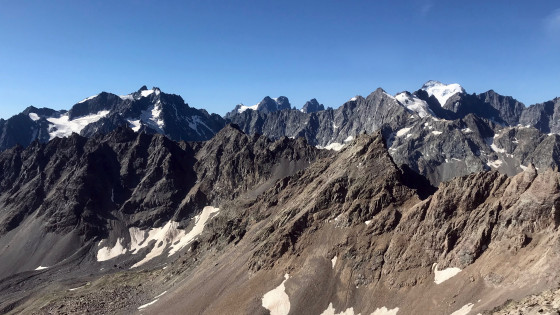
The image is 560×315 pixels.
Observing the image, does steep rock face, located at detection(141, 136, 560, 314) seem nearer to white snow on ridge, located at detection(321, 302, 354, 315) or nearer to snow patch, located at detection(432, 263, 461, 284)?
snow patch, located at detection(432, 263, 461, 284)

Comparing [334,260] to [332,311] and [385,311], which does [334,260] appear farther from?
[385,311]

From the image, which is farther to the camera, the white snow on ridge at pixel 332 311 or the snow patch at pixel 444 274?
the white snow on ridge at pixel 332 311

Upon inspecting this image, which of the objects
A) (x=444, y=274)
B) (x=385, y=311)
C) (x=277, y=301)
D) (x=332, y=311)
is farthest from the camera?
(x=277, y=301)

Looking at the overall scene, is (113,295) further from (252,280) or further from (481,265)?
(481,265)

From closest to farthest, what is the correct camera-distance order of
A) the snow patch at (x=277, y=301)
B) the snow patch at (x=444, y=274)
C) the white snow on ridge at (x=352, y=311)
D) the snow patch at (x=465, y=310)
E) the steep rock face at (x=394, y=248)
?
the snow patch at (x=465, y=310) → the steep rock face at (x=394, y=248) → the snow patch at (x=444, y=274) → the white snow on ridge at (x=352, y=311) → the snow patch at (x=277, y=301)

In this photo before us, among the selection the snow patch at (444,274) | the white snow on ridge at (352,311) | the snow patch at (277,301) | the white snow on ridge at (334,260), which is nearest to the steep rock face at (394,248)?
the snow patch at (444,274)

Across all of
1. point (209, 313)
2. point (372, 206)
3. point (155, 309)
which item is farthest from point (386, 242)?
point (155, 309)

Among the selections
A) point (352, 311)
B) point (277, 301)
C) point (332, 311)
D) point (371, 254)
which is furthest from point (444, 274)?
point (277, 301)

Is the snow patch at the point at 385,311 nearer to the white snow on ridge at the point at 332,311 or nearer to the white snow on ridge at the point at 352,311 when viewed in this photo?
the white snow on ridge at the point at 352,311
